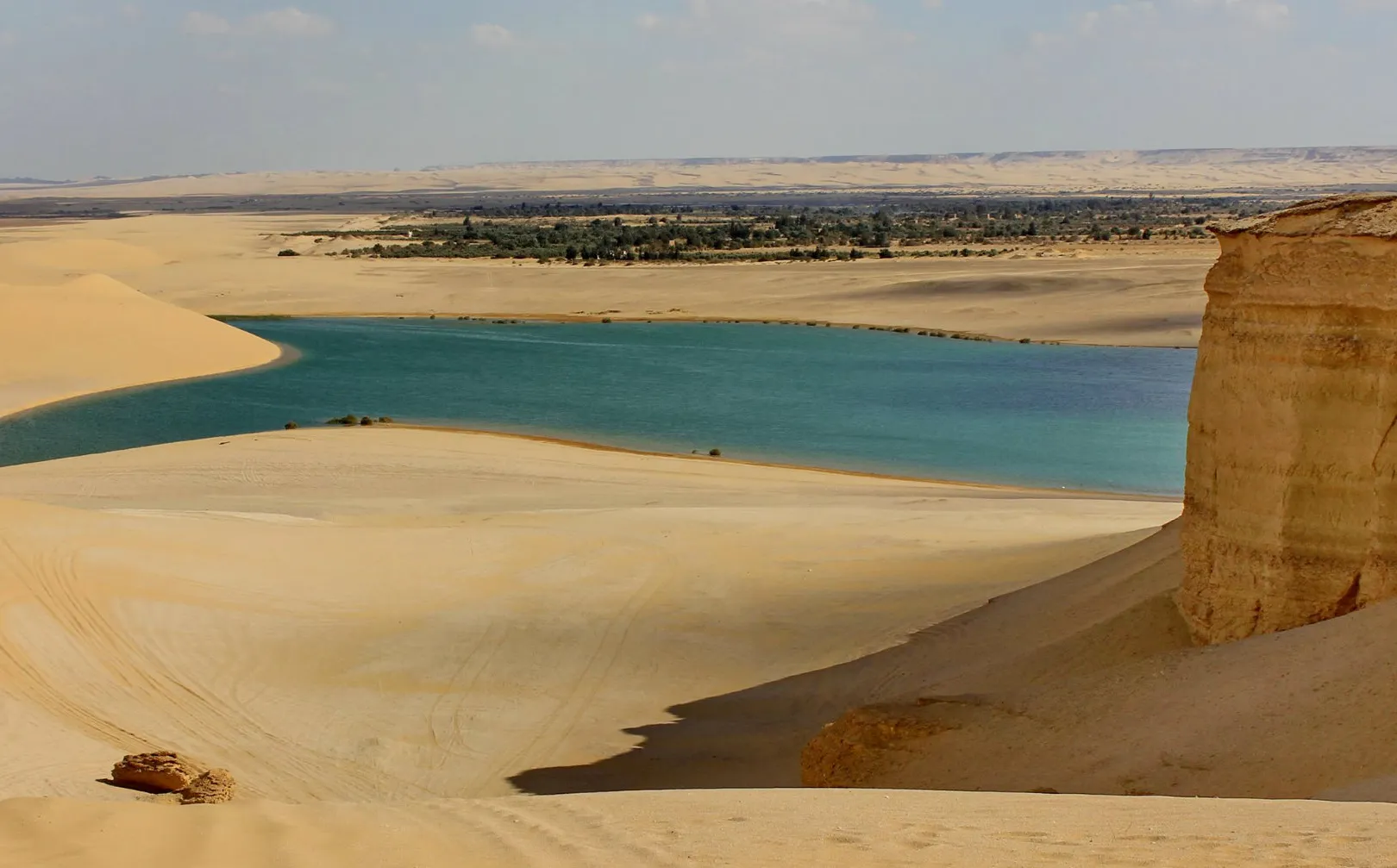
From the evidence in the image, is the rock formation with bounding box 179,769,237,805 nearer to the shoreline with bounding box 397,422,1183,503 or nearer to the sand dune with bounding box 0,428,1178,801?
the sand dune with bounding box 0,428,1178,801

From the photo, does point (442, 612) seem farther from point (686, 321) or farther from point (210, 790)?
→ point (686, 321)

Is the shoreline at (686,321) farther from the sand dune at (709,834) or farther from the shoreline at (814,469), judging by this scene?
the sand dune at (709,834)

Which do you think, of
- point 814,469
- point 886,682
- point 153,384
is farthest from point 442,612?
point 153,384

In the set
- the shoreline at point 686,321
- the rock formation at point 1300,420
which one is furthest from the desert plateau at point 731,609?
the shoreline at point 686,321

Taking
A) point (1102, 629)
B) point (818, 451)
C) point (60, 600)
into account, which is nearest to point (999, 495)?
point (818, 451)

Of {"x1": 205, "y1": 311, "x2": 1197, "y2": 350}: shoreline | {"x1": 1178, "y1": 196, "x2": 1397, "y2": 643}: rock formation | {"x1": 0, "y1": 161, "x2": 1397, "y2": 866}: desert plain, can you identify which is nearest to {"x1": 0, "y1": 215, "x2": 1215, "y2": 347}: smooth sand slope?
{"x1": 205, "y1": 311, "x2": 1197, "y2": 350}: shoreline
